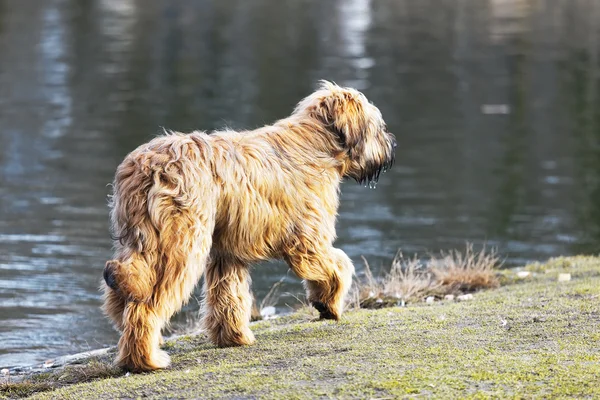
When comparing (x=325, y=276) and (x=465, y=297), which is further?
(x=465, y=297)

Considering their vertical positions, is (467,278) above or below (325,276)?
below

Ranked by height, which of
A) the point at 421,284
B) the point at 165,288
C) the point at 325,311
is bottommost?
the point at 421,284

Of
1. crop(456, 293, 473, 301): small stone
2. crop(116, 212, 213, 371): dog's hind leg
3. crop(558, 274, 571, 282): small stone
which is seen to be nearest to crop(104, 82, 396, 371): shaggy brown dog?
crop(116, 212, 213, 371): dog's hind leg

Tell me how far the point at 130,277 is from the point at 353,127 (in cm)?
243

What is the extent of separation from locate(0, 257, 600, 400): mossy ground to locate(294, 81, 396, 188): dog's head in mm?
1282

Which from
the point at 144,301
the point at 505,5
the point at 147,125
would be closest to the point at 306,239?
the point at 144,301

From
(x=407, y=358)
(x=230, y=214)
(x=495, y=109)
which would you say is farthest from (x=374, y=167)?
(x=495, y=109)

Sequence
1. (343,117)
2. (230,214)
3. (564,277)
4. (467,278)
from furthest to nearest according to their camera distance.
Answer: (467,278), (564,277), (343,117), (230,214)

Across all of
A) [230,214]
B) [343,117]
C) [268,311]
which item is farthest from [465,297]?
[230,214]

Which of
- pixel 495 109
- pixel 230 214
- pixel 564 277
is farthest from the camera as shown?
pixel 495 109

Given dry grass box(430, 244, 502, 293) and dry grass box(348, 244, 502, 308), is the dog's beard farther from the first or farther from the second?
dry grass box(430, 244, 502, 293)

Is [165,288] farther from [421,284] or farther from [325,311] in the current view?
[421,284]

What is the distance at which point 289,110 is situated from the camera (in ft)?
87.0

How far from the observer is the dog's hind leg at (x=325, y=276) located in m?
7.68
